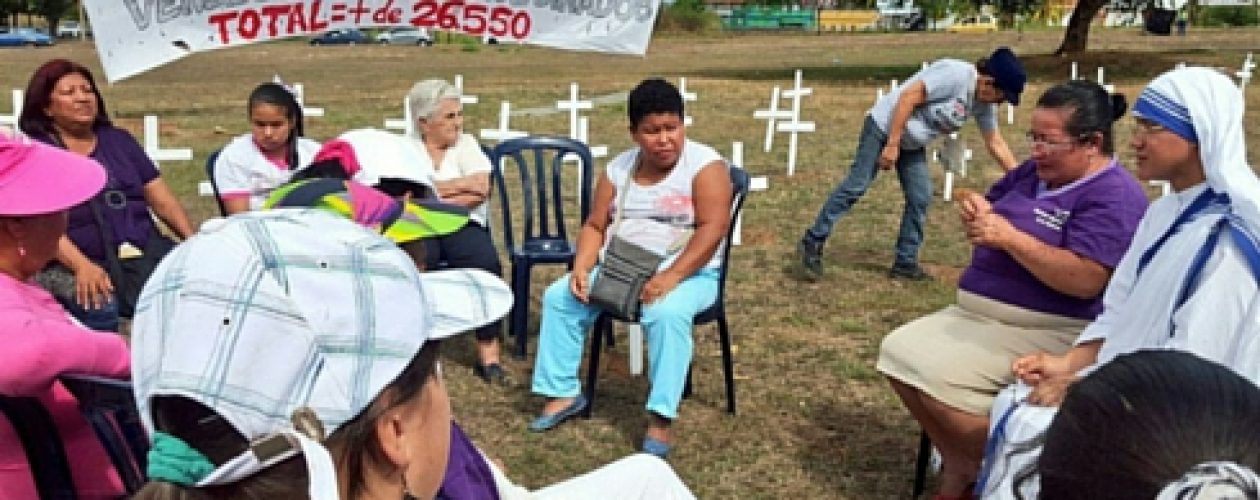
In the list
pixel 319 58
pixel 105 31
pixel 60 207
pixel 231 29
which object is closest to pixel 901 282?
pixel 231 29

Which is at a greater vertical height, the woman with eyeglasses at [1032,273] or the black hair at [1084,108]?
the black hair at [1084,108]

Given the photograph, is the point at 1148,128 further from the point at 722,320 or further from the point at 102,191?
the point at 102,191

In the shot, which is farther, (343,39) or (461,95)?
(343,39)

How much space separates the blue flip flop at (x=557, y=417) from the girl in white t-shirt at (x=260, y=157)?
1.52 m

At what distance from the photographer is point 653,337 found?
4.43 meters

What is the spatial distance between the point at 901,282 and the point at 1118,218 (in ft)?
11.4

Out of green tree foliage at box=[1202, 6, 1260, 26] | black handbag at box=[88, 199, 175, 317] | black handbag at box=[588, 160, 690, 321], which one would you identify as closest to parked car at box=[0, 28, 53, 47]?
black handbag at box=[88, 199, 175, 317]

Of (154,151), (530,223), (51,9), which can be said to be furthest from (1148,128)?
(51,9)

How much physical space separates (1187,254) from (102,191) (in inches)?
143

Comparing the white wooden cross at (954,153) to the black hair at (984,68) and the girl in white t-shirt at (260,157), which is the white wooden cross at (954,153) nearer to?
the black hair at (984,68)

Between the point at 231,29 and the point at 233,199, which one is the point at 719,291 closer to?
the point at 233,199

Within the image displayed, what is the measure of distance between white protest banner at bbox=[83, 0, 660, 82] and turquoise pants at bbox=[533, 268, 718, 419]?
1993 millimetres

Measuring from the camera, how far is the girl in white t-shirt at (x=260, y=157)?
16.9ft

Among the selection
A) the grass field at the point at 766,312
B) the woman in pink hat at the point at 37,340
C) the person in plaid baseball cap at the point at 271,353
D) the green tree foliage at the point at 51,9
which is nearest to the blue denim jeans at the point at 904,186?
the grass field at the point at 766,312
